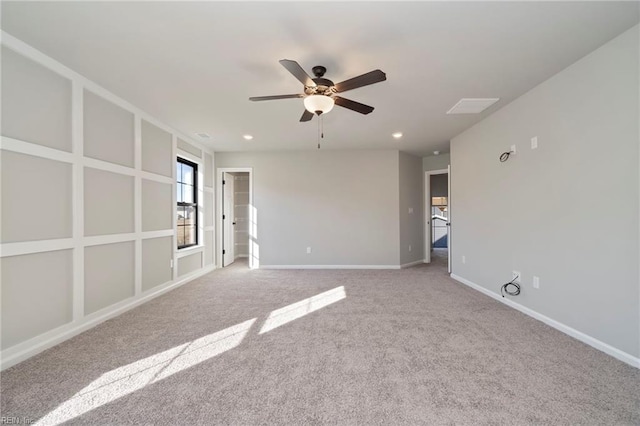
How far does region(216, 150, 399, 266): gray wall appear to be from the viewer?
5.29m

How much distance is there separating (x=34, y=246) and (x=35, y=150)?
77cm

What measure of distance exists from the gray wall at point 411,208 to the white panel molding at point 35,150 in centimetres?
500

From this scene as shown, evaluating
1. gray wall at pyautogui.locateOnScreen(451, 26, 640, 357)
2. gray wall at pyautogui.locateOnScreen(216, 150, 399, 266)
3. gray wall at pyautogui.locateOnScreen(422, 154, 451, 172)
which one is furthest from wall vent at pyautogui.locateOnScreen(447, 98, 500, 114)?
gray wall at pyautogui.locateOnScreen(422, 154, 451, 172)

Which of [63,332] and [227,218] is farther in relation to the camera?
[227,218]

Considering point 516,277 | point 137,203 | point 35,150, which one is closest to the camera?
point 35,150

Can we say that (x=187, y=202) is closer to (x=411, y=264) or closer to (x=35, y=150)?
(x=35, y=150)

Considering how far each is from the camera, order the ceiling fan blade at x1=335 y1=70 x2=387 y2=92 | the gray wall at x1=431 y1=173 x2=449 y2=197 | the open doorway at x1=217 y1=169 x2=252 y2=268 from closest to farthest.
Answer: the ceiling fan blade at x1=335 y1=70 x2=387 y2=92
the open doorway at x1=217 y1=169 x2=252 y2=268
the gray wall at x1=431 y1=173 x2=449 y2=197

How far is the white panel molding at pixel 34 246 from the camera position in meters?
1.89

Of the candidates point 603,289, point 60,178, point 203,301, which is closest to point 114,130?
point 60,178

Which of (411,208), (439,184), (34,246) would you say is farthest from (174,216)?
(439,184)

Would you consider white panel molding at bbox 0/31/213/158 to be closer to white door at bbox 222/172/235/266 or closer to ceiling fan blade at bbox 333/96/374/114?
white door at bbox 222/172/235/266

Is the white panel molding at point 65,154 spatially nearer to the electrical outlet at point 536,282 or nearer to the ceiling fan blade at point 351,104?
the ceiling fan blade at point 351,104

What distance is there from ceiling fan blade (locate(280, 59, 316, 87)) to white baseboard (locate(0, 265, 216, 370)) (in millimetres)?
2900

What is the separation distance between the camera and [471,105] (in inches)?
123
